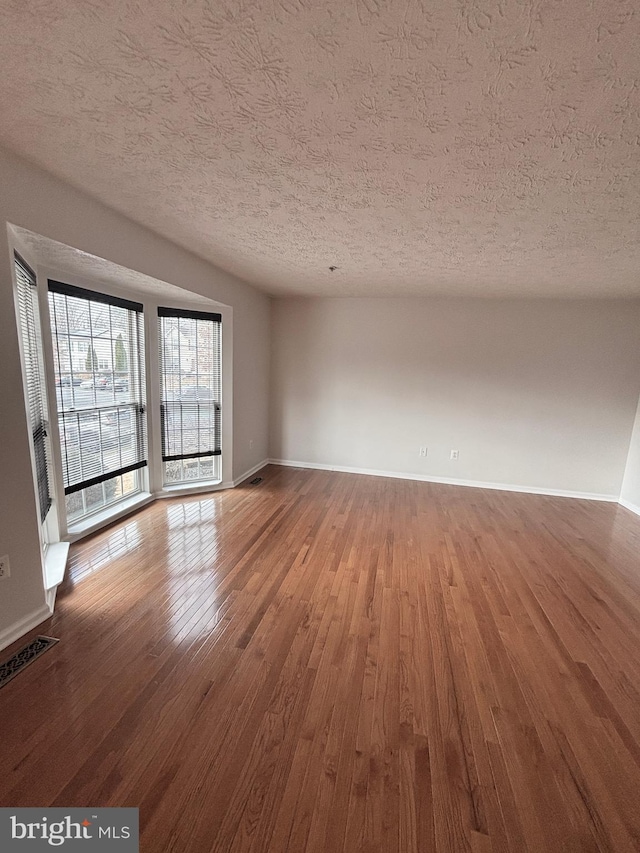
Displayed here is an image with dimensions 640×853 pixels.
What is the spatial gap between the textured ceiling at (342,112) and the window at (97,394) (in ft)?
A: 3.25

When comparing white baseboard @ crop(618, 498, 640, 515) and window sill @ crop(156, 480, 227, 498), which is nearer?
window sill @ crop(156, 480, 227, 498)

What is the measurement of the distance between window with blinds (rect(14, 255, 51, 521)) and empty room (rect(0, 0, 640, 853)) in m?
0.03

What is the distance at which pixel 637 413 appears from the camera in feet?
13.8

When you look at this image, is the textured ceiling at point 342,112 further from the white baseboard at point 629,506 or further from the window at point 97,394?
the white baseboard at point 629,506

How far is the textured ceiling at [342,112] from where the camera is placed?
946 millimetres

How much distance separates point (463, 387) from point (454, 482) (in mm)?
1322

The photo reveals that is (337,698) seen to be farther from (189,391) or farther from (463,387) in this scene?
(463,387)

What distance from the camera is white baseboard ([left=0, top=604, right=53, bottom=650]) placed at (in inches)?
70.1

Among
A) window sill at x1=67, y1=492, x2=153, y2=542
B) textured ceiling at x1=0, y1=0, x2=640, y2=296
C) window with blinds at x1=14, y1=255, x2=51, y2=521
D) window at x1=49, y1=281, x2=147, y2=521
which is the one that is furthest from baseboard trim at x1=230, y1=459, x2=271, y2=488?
textured ceiling at x1=0, y1=0, x2=640, y2=296

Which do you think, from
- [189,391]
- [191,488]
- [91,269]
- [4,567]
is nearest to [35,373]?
[91,269]

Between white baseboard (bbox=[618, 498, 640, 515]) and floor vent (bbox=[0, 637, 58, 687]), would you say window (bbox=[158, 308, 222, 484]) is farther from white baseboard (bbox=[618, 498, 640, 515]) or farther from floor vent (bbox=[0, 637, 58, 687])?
white baseboard (bbox=[618, 498, 640, 515])

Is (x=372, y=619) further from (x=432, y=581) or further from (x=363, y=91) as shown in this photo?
(x=363, y=91)

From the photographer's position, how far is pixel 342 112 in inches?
50.0

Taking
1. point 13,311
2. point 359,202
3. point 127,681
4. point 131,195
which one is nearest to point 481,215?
point 359,202
